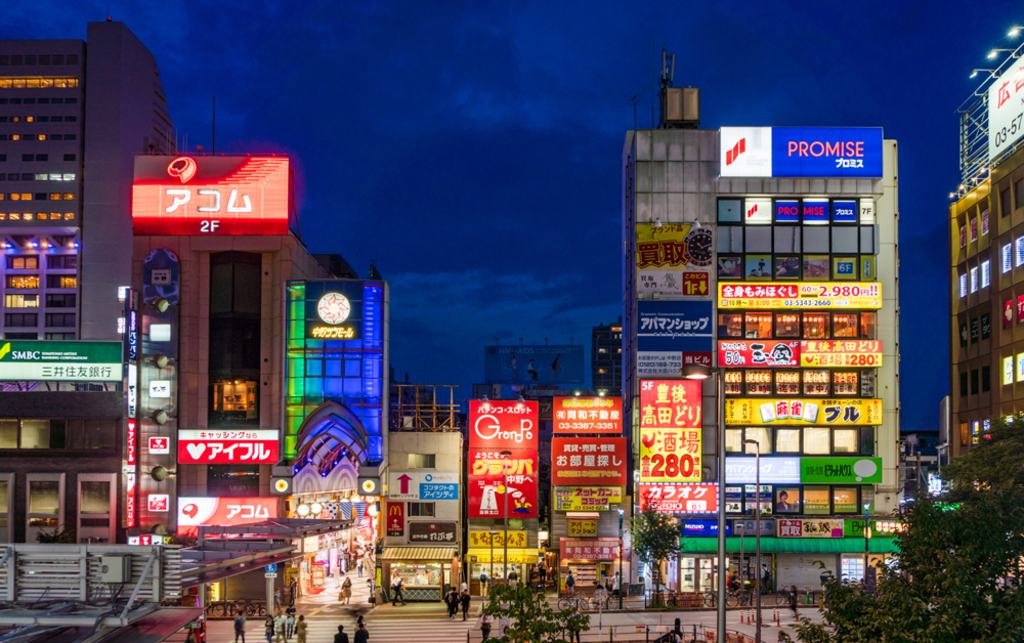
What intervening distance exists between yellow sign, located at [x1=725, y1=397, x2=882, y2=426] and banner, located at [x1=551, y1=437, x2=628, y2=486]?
6.95 m

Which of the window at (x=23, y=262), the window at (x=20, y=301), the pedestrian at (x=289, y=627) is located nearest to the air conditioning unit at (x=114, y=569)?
the pedestrian at (x=289, y=627)

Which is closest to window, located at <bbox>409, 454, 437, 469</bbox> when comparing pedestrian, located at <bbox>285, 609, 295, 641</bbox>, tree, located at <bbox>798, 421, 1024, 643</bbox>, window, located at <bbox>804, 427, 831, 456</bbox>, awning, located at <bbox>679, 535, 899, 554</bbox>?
awning, located at <bbox>679, 535, 899, 554</bbox>

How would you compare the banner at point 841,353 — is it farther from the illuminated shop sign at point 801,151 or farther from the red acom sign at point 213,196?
the red acom sign at point 213,196

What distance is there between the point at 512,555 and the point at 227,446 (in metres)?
16.6

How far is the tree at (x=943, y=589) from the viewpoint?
14977 mm

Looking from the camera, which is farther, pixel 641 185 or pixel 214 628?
pixel 641 185

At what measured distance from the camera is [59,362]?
50.7 meters

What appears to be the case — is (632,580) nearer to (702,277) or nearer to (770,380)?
(770,380)

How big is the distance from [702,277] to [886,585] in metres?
42.5

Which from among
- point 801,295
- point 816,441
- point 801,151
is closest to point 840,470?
point 816,441

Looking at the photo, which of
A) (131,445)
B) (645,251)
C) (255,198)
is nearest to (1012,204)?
(645,251)

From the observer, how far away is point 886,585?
52.3 ft

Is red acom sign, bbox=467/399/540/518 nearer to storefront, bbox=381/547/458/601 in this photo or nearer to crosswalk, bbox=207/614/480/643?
storefront, bbox=381/547/458/601

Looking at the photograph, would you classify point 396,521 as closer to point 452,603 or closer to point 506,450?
point 506,450
